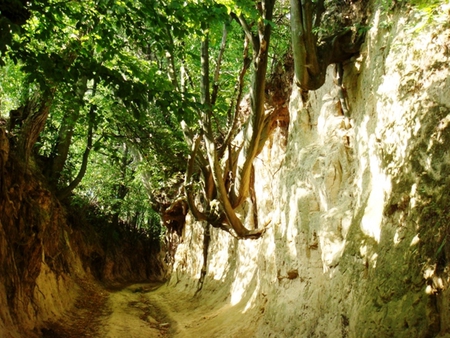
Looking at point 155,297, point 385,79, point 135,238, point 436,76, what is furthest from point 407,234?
point 135,238

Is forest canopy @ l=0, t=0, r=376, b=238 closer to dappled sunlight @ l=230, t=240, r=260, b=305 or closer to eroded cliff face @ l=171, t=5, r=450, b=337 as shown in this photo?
dappled sunlight @ l=230, t=240, r=260, b=305

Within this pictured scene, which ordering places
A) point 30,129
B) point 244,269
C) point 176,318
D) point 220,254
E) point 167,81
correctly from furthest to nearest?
point 220,254 < point 30,129 < point 176,318 < point 244,269 < point 167,81

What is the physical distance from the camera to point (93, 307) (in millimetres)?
10828

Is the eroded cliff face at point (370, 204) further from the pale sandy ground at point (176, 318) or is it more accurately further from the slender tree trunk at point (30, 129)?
the slender tree trunk at point (30, 129)

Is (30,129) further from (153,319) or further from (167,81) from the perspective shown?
(167,81)

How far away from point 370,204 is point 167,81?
303 cm

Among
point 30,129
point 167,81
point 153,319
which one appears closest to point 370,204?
point 167,81

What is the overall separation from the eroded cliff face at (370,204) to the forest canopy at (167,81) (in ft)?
2.96

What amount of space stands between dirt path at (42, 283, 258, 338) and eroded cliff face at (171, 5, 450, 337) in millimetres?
360

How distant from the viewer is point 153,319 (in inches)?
403

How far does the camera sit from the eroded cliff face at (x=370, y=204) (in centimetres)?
369

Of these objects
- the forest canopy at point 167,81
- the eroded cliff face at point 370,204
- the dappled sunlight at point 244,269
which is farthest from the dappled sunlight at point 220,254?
the eroded cliff face at point 370,204

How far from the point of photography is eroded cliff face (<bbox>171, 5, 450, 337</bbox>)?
3.69 m

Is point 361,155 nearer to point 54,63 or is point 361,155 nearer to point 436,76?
point 436,76
